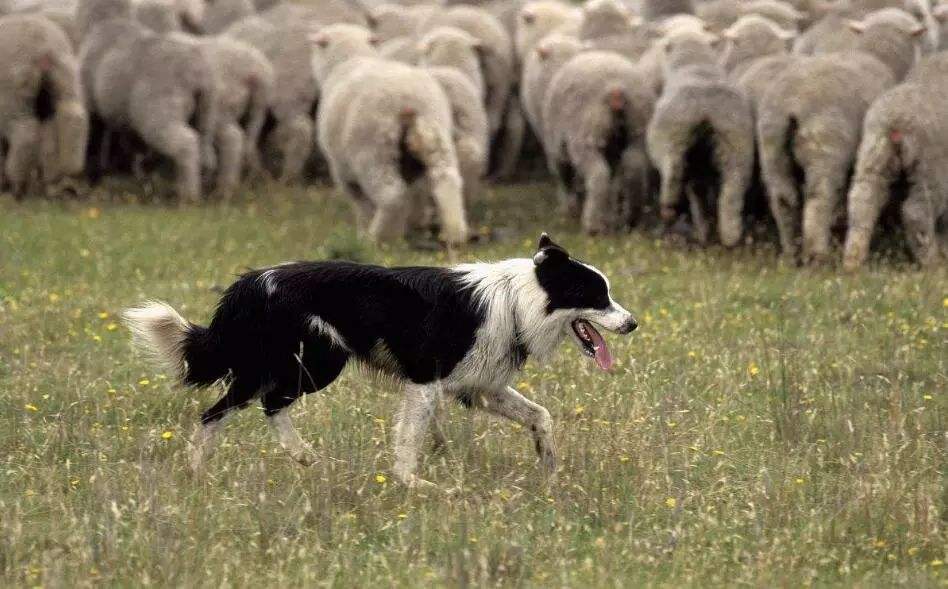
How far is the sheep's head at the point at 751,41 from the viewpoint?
583 inches

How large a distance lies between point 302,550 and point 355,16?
15089 mm

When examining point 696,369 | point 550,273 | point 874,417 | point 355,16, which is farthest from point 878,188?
point 355,16

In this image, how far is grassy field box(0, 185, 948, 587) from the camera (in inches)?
203

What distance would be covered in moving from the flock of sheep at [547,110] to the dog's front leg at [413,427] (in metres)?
5.54

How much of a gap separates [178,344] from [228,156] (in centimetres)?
905

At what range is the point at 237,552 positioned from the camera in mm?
5246

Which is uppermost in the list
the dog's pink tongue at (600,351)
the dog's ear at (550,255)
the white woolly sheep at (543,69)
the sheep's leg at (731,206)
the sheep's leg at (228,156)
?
the dog's ear at (550,255)

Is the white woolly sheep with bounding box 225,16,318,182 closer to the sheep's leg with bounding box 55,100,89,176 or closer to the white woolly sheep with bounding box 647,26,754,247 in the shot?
the sheep's leg with bounding box 55,100,89,176

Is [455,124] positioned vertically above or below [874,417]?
below

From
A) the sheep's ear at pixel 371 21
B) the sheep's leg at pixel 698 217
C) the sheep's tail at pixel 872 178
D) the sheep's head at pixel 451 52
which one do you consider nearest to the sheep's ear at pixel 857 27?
the sheep's leg at pixel 698 217

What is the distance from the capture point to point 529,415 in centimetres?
637

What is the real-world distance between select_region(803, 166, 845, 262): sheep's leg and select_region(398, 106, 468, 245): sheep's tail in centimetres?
264

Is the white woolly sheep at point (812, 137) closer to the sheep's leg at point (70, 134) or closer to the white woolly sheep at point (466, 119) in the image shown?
the white woolly sheep at point (466, 119)

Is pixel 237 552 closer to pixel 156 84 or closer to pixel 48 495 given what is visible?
pixel 48 495
